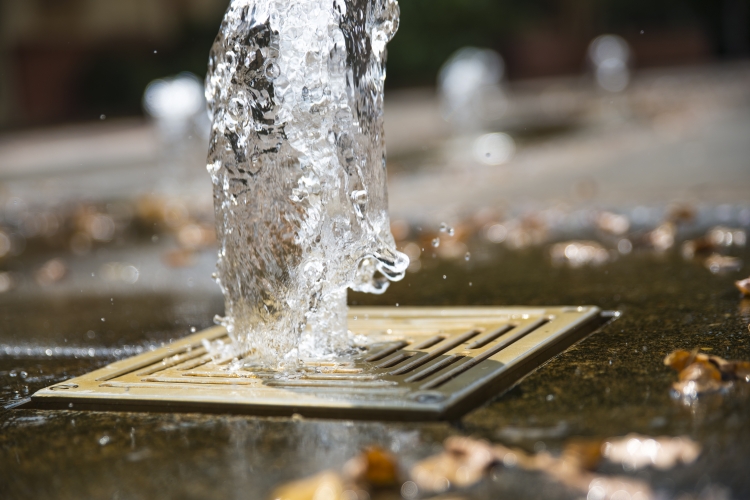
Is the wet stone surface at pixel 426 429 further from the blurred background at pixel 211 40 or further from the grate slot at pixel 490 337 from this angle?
the blurred background at pixel 211 40

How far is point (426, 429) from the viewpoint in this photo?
169 centimetres

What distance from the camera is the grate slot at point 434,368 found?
2004mm

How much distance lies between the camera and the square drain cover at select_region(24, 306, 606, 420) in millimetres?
1836

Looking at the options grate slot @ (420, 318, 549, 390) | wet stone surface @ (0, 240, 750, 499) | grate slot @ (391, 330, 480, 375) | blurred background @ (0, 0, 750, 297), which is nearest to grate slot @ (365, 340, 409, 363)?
grate slot @ (391, 330, 480, 375)

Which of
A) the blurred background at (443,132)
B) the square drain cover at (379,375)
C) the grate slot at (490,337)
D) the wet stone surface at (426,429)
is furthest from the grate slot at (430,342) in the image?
the blurred background at (443,132)

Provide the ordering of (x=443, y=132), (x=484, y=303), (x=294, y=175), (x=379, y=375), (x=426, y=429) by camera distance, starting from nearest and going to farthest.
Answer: (x=426, y=429), (x=379, y=375), (x=294, y=175), (x=484, y=303), (x=443, y=132)

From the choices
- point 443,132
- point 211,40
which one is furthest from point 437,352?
point 211,40

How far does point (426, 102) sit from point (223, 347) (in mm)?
16569

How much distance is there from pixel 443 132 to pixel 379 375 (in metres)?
10.5

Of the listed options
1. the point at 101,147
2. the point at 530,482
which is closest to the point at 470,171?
the point at 530,482

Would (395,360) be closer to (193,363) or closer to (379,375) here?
(379,375)

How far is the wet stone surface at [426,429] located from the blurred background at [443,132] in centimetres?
116

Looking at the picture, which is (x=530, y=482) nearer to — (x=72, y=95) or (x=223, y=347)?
(x=223, y=347)

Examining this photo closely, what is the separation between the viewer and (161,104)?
11.7 meters
